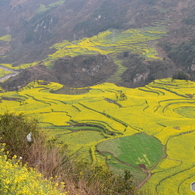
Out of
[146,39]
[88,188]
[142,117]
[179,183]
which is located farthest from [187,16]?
[88,188]

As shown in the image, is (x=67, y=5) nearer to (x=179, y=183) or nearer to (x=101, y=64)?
(x=101, y=64)

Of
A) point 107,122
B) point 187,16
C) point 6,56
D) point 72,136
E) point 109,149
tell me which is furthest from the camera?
point 6,56

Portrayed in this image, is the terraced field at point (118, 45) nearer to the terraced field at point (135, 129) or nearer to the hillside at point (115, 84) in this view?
the hillside at point (115, 84)

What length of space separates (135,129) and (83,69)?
1859 inches

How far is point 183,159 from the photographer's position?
675 inches

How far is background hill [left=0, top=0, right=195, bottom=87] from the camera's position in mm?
63594

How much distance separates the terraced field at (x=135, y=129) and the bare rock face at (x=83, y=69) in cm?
2671

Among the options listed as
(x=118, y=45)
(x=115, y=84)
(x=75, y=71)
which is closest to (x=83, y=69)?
(x=75, y=71)

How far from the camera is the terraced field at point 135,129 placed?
15703 mm

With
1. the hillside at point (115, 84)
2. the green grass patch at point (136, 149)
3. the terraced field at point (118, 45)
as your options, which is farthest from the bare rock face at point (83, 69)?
the green grass patch at point (136, 149)

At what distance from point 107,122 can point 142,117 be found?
3.65 metres

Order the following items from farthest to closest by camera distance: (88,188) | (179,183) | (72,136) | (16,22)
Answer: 1. (16,22)
2. (72,136)
3. (179,183)
4. (88,188)

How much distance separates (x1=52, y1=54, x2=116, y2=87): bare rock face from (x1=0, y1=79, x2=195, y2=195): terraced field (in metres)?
26.7

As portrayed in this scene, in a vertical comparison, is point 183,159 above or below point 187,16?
above
